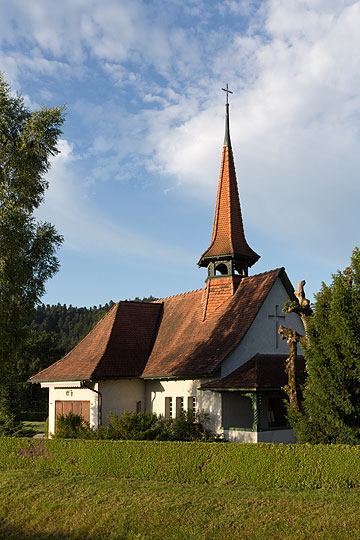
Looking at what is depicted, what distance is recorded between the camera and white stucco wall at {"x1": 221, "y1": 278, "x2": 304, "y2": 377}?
68.2 ft

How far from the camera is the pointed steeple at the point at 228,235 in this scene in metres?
24.7

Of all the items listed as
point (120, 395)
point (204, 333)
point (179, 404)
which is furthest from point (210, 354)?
point (120, 395)

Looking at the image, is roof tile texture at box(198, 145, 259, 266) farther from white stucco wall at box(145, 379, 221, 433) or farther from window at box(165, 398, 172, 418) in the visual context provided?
window at box(165, 398, 172, 418)

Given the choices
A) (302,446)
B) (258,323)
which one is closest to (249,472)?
(302,446)

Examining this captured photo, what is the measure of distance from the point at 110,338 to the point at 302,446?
1385cm

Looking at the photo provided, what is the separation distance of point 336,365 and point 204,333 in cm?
1013

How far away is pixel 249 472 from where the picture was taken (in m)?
13.8

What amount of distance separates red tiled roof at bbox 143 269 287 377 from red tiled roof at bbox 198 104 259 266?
154 cm

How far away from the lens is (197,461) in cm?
1442

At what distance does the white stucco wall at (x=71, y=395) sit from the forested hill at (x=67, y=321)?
66.4m

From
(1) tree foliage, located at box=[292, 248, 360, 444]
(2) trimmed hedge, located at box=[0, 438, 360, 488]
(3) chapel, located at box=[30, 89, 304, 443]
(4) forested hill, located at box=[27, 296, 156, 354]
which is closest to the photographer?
(2) trimmed hedge, located at box=[0, 438, 360, 488]

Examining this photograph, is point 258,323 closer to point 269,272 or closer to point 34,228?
point 269,272

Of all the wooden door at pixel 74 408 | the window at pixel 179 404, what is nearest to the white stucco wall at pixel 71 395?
the wooden door at pixel 74 408

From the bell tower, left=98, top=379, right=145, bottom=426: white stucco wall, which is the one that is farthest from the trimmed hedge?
the bell tower
